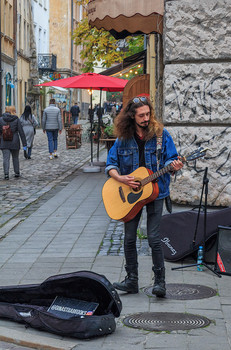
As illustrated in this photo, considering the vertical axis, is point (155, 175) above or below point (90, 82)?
below

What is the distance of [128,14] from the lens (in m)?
10.1

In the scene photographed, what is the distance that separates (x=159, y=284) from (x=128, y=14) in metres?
5.04

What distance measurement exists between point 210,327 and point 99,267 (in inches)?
87.6

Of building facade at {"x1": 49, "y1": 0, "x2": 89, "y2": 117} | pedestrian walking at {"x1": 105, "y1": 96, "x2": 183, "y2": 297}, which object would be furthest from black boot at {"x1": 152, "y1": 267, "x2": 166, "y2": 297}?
building facade at {"x1": 49, "y1": 0, "x2": 89, "y2": 117}

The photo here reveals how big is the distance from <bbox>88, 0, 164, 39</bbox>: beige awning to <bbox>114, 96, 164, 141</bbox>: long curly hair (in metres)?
3.74

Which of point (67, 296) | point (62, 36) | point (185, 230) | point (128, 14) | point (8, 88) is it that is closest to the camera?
point (67, 296)

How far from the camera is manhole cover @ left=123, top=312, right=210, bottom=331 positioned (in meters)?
5.28

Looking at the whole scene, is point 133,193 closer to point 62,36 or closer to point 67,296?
point 67,296

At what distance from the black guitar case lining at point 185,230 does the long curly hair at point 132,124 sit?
1504mm

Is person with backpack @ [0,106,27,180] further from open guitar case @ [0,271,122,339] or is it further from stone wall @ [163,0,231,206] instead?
open guitar case @ [0,271,122,339]

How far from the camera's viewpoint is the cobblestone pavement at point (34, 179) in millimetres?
11797

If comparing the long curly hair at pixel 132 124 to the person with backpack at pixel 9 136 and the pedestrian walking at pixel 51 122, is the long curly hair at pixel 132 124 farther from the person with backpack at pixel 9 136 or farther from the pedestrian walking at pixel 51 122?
the pedestrian walking at pixel 51 122

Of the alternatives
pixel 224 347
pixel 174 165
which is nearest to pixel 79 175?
pixel 174 165

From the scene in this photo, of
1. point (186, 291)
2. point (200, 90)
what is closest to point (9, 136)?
point (200, 90)
